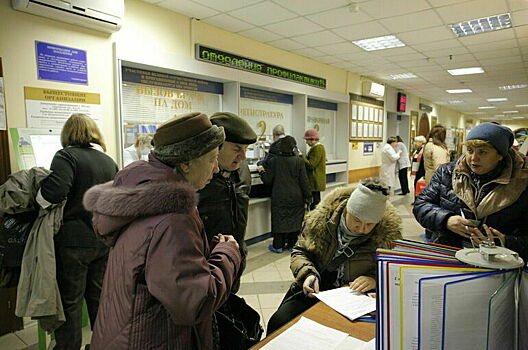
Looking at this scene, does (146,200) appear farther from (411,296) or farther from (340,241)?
(340,241)

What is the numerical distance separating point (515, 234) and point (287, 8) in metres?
3.10

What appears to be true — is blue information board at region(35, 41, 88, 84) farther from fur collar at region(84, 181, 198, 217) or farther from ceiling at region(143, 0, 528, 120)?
fur collar at region(84, 181, 198, 217)

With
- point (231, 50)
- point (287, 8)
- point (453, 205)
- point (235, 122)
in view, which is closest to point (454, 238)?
point (453, 205)

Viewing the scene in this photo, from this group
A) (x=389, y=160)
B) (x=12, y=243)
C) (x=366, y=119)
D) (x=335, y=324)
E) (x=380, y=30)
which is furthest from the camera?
(x=366, y=119)

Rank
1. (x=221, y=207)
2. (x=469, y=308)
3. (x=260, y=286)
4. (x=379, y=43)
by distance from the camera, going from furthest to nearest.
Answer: (x=379, y=43) < (x=260, y=286) < (x=221, y=207) < (x=469, y=308)

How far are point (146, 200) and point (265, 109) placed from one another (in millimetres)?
4726

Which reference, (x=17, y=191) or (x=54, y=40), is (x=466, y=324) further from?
(x=54, y=40)

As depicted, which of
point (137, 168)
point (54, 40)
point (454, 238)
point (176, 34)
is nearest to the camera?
point (137, 168)

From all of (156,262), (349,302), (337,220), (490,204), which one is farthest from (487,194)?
(156,262)

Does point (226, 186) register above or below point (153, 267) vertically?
above

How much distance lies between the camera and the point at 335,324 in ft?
4.25

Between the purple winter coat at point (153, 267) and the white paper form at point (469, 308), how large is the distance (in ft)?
2.01

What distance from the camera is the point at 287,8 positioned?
3.76 metres

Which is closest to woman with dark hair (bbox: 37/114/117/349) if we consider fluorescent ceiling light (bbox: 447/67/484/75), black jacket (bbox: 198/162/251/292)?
black jacket (bbox: 198/162/251/292)
